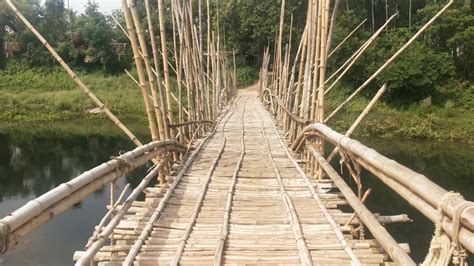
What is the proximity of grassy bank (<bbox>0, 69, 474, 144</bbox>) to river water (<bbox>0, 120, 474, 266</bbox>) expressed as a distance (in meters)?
0.79

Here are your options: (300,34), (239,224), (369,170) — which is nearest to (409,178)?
(369,170)

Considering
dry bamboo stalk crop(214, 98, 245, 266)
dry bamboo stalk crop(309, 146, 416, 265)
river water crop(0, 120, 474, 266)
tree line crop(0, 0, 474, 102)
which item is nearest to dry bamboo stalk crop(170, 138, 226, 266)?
dry bamboo stalk crop(214, 98, 245, 266)

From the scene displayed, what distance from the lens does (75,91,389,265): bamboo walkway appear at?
2066 mm

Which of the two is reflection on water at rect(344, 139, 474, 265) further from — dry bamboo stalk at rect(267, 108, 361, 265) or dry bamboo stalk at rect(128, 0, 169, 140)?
dry bamboo stalk at rect(128, 0, 169, 140)

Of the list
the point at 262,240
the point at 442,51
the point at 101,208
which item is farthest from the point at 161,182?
the point at 442,51

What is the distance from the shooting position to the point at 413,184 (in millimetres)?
1593

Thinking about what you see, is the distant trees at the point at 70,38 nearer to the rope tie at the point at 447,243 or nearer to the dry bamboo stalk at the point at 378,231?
the dry bamboo stalk at the point at 378,231

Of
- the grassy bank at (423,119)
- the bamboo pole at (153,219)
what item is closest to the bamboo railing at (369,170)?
the bamboo pole at (153,219)

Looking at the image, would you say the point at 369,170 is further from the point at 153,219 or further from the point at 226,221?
the point at 153,219

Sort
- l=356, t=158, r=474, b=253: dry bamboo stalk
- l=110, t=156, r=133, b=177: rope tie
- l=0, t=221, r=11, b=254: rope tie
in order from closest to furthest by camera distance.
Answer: l=356, t=158, r=474, b=253: dry bamboo stalk
l=0, t=221, r=11, b=254: rope tie
l=110, t=156, r=133, b=177: rope tie

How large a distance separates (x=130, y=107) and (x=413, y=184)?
20.4 meters

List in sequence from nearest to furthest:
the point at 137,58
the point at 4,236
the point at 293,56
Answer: the point at 4,236
the point at 137,58
the point at 293,56

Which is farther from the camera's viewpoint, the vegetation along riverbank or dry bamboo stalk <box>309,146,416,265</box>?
the vegetation along riverbank

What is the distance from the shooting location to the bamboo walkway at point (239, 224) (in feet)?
6.78
